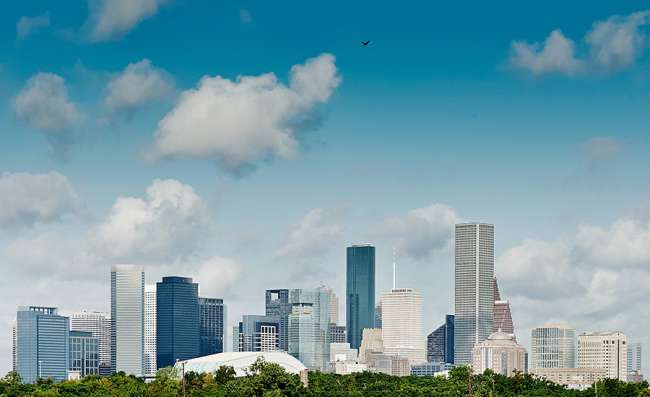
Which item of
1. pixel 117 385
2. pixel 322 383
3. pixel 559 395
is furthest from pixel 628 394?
pixel 117 385

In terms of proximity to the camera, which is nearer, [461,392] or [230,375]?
[461,392]

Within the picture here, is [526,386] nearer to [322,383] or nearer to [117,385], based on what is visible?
[322,383]

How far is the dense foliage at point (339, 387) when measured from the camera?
510ft

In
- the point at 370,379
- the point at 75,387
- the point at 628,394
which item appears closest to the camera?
the point at 628,394

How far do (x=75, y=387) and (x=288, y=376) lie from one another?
55023mm

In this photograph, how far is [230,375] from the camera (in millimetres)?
187250

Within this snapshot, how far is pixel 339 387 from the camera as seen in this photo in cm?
17562

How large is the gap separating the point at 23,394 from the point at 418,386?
58.3m

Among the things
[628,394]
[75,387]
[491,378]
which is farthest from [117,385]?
[628,394]

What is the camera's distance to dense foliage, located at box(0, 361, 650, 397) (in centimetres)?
15538

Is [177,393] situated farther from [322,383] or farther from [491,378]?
[491,378]

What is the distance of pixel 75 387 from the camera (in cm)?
16525

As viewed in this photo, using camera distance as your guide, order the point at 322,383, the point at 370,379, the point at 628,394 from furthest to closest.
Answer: the point at 370,379 < the point at 322,383 < the point at 628,394

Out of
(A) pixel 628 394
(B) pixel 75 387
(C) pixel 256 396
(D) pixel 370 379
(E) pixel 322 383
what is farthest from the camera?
(D) pixel 370 379
